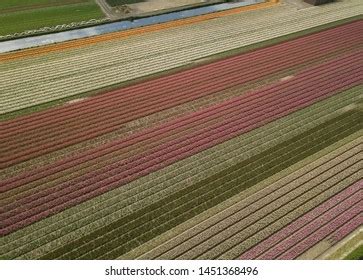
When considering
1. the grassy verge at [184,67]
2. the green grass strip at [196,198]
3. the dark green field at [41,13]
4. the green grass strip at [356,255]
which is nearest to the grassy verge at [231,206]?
the green grass strip at [196,198]

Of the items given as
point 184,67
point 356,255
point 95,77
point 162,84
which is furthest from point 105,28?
point 356,255

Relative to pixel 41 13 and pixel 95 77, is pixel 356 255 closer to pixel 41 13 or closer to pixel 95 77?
pixel 95 77

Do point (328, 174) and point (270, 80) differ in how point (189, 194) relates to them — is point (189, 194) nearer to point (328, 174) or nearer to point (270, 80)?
point (328, 174)

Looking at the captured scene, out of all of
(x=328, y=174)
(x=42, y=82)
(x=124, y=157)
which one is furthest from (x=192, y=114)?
(x=42, y=82)

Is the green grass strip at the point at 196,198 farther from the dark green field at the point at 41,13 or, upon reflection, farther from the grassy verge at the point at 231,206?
the dark green field at the point at 41,13
